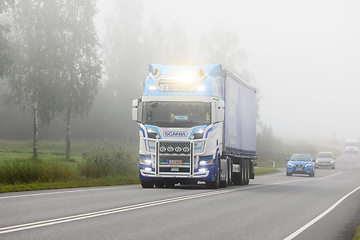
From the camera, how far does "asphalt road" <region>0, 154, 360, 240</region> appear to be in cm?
814

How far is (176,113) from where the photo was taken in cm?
1712

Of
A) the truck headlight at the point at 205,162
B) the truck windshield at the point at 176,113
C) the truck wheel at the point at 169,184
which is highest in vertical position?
the truck windshield at the point at 176,113

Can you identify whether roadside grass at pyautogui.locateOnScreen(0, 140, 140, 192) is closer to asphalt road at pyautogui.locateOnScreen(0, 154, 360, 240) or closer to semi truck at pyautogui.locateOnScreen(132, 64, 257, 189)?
semi truck at pyautogui.locateOnScreen(132, 64, 257, 189)

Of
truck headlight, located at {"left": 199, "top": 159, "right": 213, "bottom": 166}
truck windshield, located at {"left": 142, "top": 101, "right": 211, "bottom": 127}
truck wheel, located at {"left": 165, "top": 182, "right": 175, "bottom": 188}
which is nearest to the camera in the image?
truck headlight, located at {"left": 199, "top": 159, "right": 213, "bottom": 166}

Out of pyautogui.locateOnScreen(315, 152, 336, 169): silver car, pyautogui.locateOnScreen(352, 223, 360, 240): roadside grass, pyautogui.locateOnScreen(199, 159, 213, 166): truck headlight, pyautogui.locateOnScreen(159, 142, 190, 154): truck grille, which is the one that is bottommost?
pyautogui.locateOnScreen(315, 152, 336, 169): silver car

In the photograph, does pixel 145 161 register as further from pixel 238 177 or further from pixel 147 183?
pixel 238 177

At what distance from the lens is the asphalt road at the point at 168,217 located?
814cm

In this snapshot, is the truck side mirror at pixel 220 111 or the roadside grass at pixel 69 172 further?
the roadside grass at pixel 69 172

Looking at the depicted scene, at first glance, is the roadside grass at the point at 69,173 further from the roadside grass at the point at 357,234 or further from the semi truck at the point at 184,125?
the roadside grass at the point at 357,234

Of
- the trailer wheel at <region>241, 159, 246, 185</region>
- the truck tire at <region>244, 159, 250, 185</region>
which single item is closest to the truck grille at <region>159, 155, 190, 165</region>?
the trailer wheel at <region>241, 159, 246, 185</region>

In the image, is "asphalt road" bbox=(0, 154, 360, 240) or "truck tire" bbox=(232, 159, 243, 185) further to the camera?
"truck tire" bbox=(232, 159, 243, 185)

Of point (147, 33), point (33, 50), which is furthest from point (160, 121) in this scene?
point (147, 33)

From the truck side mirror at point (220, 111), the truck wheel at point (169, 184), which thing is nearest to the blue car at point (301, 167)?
the truck wheel at point (169, 184)

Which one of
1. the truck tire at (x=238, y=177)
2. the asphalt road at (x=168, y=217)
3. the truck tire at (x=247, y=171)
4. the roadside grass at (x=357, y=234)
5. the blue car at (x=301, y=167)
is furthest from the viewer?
the blue car at (x=301, y=167)
